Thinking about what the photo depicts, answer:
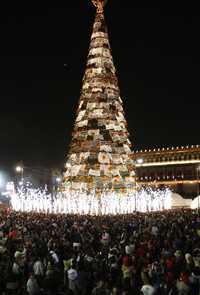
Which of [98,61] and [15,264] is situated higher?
[98,61]

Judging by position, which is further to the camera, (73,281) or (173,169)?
(173,169)

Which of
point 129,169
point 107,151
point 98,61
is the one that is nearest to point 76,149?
point 107,151

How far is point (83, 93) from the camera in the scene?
52125mm

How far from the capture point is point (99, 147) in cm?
5034

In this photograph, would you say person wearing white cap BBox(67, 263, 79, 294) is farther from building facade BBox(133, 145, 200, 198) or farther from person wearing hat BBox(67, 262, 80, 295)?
building facade BBox(133, 145, 200, 198)

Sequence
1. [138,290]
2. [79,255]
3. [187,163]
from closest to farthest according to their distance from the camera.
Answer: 1. [138,290]
2. [79,255]
3. [187,163]

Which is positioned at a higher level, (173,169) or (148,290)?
(173,169)

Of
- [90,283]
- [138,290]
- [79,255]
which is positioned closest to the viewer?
[138,290]

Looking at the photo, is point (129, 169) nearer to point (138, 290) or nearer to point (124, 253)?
point (124, 253)

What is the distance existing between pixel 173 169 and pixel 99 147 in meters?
52.1

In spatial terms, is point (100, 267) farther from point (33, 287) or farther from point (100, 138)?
point (100, 138)

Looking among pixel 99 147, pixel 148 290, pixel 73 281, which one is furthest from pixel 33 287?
pixel 99 147

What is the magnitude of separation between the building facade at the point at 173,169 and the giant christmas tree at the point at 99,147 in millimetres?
41462

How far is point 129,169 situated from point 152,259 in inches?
1463
